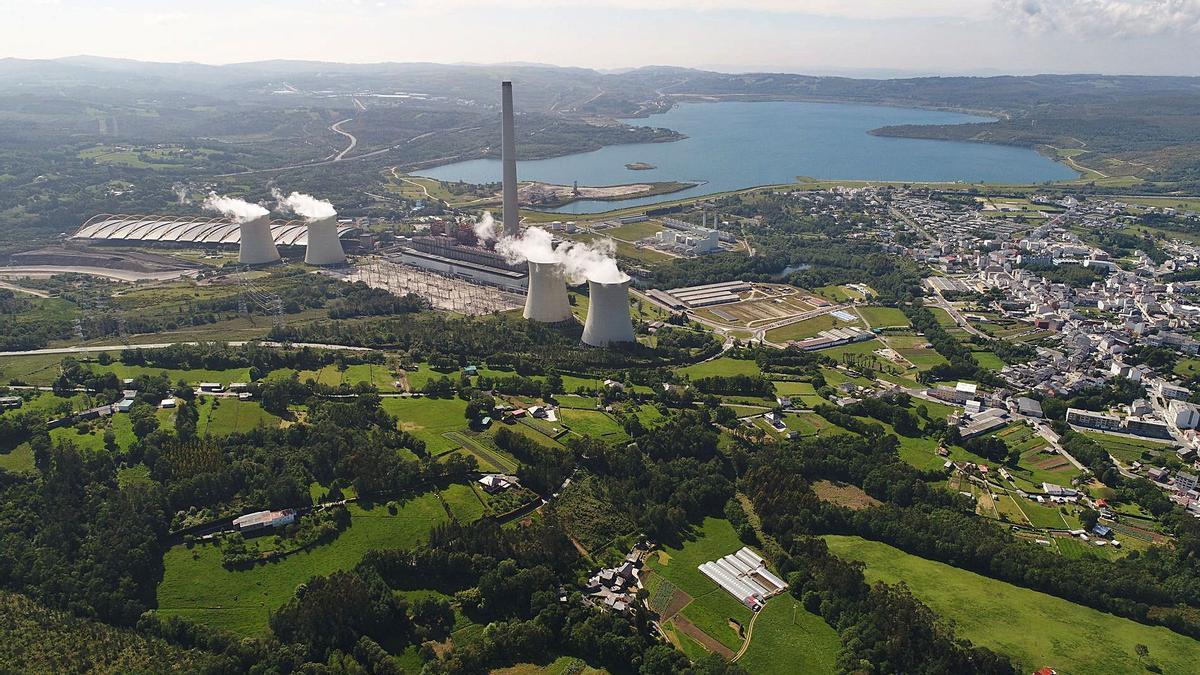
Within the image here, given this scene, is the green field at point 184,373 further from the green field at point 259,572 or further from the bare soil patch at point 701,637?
the bare soil patch at point 701,637

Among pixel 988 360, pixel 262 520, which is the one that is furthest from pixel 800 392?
pixel 262 520

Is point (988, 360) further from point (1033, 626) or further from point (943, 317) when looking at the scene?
point (1033, 626)

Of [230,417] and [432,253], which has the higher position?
[432,253]

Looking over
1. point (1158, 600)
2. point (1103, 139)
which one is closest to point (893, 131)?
point (1103, 139)

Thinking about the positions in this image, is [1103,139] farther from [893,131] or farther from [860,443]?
[860,443]

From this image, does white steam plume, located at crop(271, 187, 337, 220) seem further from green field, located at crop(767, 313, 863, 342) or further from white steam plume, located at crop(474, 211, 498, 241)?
green field, located at crop(767, 313, 863, 342)

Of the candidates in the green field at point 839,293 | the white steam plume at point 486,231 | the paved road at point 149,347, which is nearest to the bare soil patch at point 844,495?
the paved road at point 149,347

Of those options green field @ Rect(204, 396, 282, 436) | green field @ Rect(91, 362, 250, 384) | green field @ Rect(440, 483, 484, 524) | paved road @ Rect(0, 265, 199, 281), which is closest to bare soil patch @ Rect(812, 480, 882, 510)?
green field @ Rect(440, 483, 484, 524)
